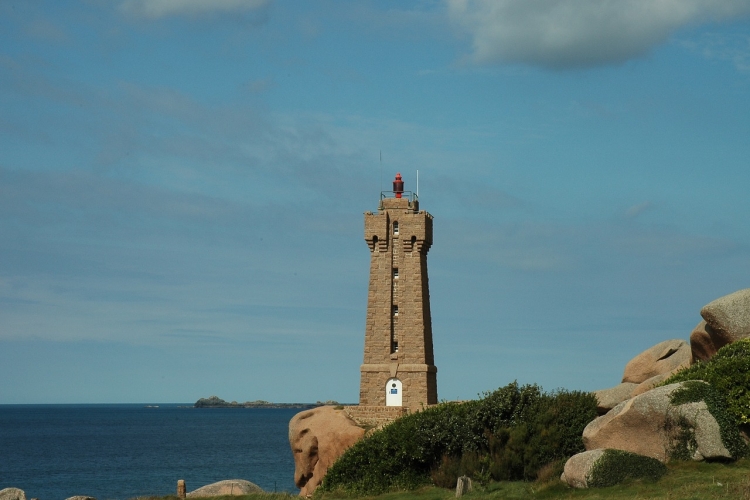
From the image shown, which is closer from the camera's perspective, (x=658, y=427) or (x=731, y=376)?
(x=658, y=427)

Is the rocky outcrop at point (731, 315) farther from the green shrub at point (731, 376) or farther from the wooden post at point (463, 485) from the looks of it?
the wooden post at point (463, 485)

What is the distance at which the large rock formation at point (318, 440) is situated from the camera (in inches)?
1686

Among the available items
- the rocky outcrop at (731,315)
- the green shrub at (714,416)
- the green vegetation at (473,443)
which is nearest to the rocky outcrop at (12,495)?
the green vegetation at (473,443)

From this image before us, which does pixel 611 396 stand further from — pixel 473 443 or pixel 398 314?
pixel 398 314

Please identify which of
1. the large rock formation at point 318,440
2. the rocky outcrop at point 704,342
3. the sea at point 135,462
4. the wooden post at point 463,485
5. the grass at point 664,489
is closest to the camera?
the grass at point 664,489

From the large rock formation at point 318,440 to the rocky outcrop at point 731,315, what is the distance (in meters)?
17.1

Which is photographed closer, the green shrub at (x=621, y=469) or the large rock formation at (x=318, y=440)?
the green shrub at (x=621, y=469)

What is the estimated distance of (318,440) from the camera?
43.9 m

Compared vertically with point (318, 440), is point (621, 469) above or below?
below

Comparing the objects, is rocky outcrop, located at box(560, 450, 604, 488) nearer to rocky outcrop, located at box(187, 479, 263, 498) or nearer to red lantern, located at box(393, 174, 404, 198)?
rocky outcrop, located at box(187, 479, 263, 498)

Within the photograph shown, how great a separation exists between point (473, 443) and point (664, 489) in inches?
338

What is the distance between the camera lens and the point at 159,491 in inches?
2928

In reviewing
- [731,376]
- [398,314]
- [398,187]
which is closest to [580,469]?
[731,376]

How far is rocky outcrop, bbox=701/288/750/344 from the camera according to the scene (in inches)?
1247
